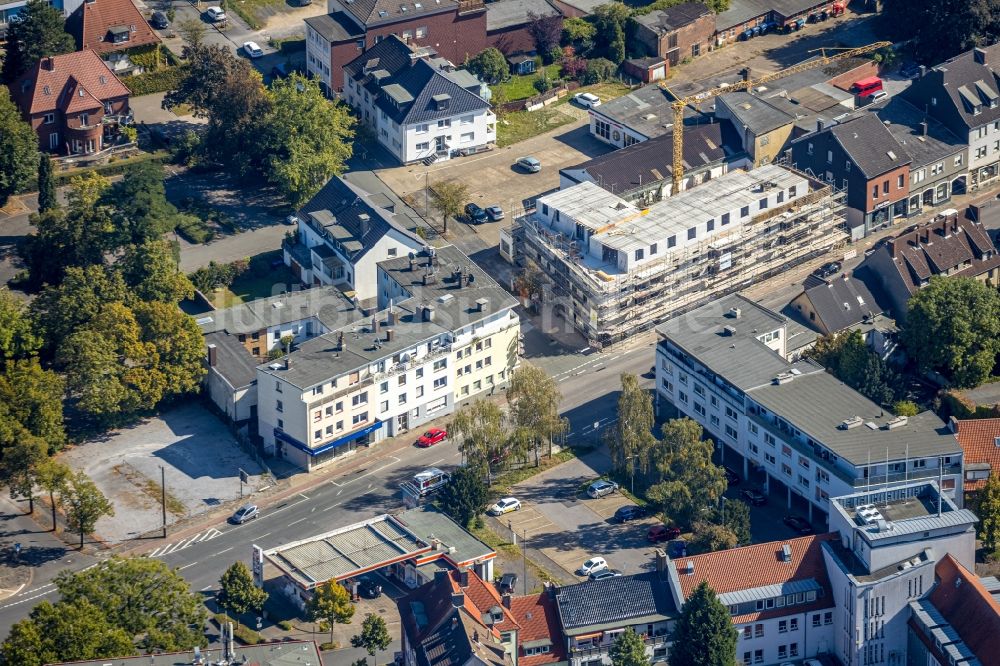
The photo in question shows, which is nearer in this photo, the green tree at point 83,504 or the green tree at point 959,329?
the green tree at point 83,504

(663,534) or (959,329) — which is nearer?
(663,534)

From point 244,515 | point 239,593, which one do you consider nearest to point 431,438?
point 244,515

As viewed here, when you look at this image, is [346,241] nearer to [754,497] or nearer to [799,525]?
[754,497]

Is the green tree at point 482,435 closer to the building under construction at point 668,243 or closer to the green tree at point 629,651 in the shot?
the building under construction at point 668,243

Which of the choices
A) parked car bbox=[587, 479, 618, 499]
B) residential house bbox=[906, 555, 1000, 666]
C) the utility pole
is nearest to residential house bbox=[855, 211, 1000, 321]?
parked car bbox=[587, 479, 618, 499]

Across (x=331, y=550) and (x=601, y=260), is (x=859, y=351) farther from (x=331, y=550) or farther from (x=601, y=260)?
(x=331, y=550)

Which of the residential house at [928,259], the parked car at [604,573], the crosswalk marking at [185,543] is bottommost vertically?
the crosswalk marking at [185,543]

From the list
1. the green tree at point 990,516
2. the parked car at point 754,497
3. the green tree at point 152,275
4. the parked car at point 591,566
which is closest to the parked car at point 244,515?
the green tree at point 152,275
